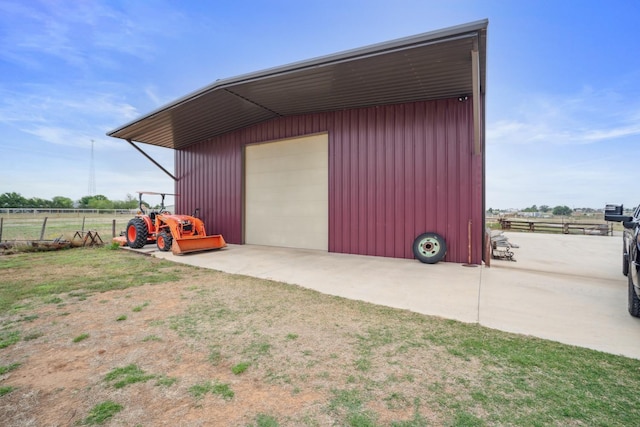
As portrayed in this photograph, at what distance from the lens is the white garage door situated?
8.17m

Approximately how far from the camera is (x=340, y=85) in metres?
6.08

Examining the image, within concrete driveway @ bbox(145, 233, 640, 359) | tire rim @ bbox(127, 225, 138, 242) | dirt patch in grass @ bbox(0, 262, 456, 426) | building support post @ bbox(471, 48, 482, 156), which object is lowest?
dirt patch in grass @ bbox(0, 262, 456, 426)

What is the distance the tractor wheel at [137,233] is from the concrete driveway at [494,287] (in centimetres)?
111

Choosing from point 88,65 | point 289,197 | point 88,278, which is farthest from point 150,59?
point 88,278

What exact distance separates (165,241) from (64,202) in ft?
214

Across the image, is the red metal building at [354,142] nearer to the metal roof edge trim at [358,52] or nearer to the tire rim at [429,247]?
the metal roof edge trim at [358,52]

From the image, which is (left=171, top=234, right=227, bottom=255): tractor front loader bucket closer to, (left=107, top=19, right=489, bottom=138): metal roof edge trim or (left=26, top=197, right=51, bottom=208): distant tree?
(left=107, top=19, right=489, bottom=138): metal roof edge trim

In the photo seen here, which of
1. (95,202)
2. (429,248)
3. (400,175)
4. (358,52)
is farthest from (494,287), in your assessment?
(95,202)

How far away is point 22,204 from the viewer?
153 feet

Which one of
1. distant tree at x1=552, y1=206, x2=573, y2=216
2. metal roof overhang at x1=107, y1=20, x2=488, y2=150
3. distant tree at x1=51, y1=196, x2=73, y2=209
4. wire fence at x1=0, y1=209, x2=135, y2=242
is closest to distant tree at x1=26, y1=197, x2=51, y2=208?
distant tree at x1=51, y1=196, x2=73, y2=209

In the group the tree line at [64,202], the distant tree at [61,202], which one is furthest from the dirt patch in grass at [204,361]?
the distant tree at [61,202]

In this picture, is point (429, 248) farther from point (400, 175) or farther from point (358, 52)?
point (358, 52)

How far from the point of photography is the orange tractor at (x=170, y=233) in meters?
7.28

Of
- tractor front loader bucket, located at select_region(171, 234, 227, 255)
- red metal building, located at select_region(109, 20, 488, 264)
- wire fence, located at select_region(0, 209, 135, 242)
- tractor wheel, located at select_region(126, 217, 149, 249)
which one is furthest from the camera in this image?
wire fence, located at select_region(0, 209, 135, 242)
